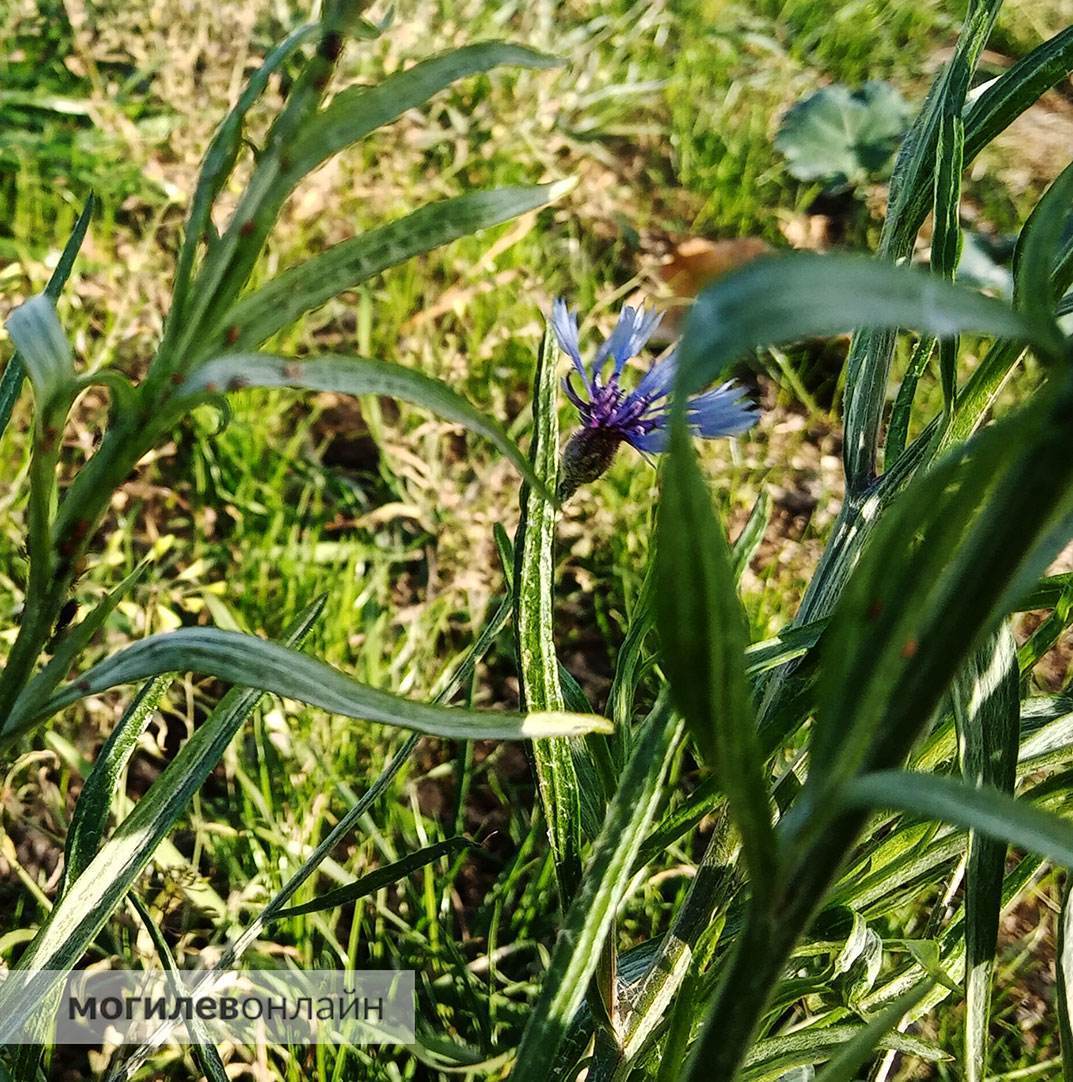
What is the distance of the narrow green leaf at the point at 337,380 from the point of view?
379 mm

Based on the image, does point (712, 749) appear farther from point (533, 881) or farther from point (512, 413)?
point (512, 413)

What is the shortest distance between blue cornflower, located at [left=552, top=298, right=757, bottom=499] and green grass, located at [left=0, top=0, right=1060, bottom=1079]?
0.32m

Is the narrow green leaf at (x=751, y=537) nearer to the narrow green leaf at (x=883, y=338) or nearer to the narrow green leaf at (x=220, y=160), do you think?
the narrow green leaf at (x=883, y=338)

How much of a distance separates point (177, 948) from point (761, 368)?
1.16m

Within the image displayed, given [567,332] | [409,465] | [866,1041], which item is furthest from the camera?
[409,465]

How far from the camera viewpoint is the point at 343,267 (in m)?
0.41

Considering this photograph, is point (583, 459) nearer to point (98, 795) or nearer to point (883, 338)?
point (883, 338)

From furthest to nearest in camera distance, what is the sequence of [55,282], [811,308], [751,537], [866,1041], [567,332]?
1. [567,332]
2. [55,282]
3. [751,537]
4. [866,1041]
5. [811,308]

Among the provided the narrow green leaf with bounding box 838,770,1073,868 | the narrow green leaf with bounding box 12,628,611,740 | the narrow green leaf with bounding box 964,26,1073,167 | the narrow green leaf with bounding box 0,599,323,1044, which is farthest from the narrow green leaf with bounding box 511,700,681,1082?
the narrow green leaf with bounding box 964,26,1073,167

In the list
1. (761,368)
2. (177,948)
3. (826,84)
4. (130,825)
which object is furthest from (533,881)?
(826,84)

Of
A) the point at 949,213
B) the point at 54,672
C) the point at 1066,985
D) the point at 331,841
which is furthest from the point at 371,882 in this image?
the point at 949,213

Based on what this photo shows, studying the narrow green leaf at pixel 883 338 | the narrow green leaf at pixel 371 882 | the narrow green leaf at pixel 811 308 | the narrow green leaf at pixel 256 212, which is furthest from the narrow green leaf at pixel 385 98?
the narrow green leaf at pixel 371 882

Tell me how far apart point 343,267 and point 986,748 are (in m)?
0.36

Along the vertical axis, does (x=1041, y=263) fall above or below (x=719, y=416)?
below
